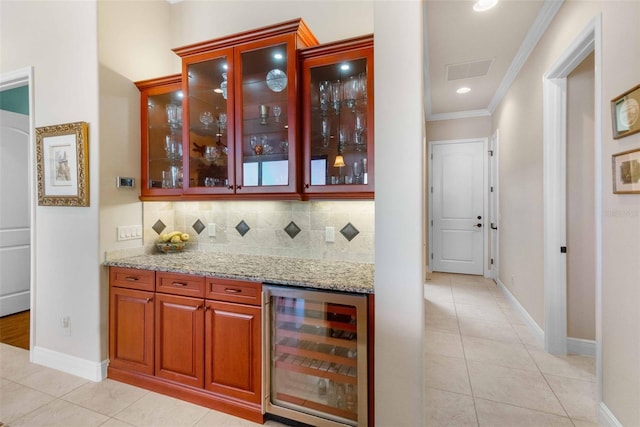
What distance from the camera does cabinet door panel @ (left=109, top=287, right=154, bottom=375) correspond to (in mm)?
2084

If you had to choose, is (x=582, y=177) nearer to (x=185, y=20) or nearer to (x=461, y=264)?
(x=461, y=264)

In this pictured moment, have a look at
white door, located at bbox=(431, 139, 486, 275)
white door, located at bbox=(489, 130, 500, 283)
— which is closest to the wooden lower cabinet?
white door, located at bbox=(489, 130, 500, 283)

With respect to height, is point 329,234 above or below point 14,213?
below

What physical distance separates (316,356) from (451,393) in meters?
1.11

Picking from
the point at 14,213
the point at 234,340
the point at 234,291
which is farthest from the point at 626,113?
the point at 14,213

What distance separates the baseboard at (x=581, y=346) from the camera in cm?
251

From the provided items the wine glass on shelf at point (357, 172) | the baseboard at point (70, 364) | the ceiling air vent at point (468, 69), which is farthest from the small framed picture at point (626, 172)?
the baseboard at point (70, 364)

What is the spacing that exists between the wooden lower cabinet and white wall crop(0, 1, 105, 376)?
0.73 feet

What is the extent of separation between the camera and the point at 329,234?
2213 mm

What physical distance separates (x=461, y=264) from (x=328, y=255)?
401 cm

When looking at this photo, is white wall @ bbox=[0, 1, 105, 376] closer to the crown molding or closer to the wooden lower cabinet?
the wooden lower cabinet

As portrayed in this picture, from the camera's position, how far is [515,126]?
3602mm

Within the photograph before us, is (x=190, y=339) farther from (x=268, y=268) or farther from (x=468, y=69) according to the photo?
(x=468, y=69)

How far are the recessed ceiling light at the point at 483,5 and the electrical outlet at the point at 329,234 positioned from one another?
2198 mm
